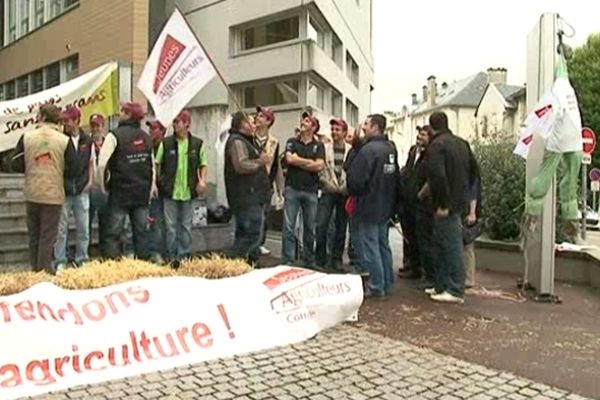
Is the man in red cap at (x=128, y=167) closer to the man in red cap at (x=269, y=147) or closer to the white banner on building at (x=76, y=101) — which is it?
the man in red cap at (x=269, y=147)

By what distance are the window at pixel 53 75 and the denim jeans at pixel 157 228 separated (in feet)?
51.2

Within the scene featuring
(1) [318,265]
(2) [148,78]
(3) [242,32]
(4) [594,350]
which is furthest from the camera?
(3) [242,32]

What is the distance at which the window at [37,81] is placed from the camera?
2403 cm

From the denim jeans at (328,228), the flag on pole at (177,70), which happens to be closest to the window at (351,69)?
the denim jeans at (328,228)

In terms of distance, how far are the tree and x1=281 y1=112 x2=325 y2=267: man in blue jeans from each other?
3547 cm

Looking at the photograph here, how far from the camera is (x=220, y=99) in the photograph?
1895 centimetres

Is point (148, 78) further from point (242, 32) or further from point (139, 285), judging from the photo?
point (242, 32)

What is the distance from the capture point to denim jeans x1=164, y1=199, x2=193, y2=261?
8.31 m

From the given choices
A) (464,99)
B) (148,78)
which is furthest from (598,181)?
(464,99)

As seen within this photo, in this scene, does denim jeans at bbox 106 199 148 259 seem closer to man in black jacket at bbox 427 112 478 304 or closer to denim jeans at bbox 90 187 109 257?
denim jeans at bbox 90 187 109 257

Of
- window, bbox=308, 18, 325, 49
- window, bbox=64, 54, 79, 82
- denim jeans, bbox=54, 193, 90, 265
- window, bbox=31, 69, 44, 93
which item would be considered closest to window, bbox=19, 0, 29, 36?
window, bbox=31, 69, 44, 93

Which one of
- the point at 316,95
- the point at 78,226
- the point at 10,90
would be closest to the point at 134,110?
the point at 78,226

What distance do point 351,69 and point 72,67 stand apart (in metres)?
13.5

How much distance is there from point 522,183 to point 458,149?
10.4 feet
